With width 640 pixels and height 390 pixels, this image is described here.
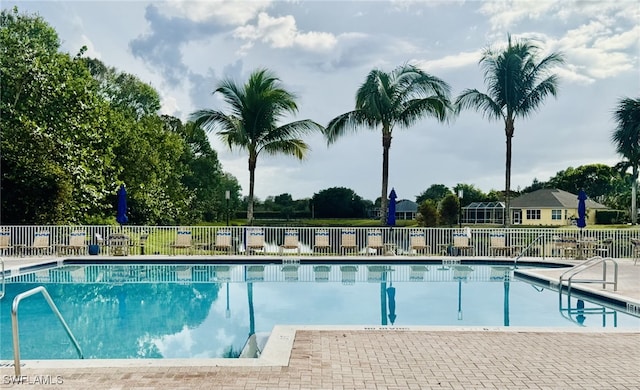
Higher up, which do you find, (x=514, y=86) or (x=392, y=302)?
(x=514, y=86)

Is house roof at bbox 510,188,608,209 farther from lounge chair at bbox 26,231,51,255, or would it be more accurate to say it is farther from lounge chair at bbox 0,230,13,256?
lounge chair at bbox 0,230,13,256

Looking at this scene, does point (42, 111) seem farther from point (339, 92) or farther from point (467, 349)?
point (467, 349)

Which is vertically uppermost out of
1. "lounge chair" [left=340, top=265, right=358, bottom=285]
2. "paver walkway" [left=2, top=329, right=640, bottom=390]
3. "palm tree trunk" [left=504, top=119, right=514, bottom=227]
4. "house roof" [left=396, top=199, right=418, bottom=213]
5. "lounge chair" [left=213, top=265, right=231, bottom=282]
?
"palm tree trunk" [left=504, top=119, right=514, bottom=227]

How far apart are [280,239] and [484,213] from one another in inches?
1626

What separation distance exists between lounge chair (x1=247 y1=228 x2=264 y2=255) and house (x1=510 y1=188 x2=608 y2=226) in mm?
39897

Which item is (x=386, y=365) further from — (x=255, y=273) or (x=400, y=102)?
(x=400, y=102)

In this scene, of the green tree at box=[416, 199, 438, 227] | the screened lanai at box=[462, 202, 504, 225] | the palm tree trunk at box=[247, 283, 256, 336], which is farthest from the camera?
the screened lanai at box=[462, 202, 504, 225]

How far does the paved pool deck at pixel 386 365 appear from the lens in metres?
4.90

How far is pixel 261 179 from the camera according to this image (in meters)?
29.0

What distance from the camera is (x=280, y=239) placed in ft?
57.6

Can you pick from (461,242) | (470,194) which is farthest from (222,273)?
(470,194)

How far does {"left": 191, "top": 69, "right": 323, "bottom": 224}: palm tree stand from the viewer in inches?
833

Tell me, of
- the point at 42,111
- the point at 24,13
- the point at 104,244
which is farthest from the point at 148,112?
the point at 104,244

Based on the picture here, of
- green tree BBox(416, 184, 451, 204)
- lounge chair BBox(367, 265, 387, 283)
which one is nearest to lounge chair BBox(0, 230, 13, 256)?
lounge chair BBox(367, 265, 387, 283)
